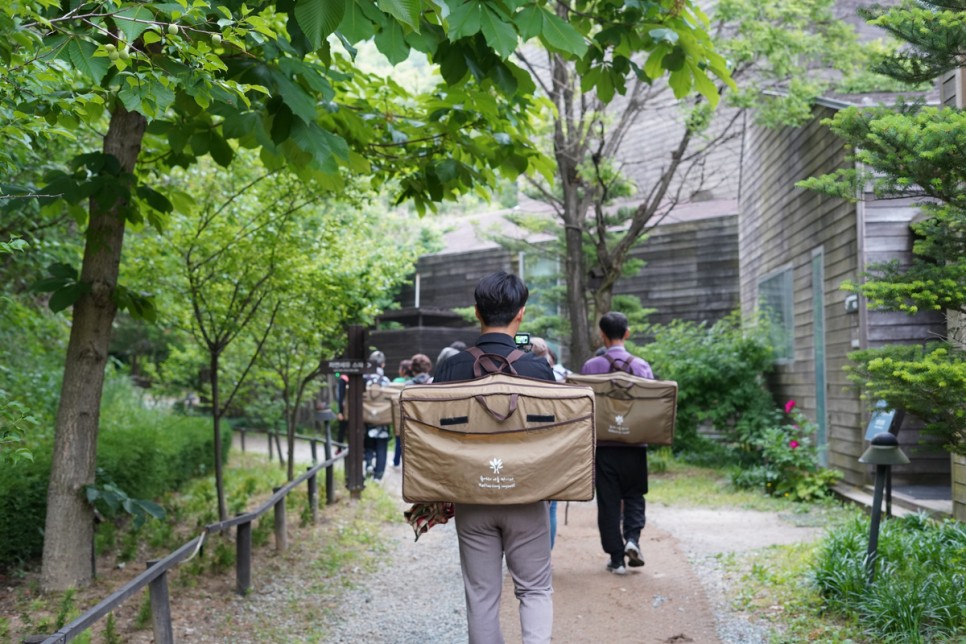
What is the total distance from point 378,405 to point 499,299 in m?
8.85

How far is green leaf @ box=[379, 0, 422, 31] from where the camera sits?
9.62 ft

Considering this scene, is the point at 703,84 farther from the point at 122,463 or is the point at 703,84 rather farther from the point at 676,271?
the point at 676,271

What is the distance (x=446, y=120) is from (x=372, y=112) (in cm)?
59

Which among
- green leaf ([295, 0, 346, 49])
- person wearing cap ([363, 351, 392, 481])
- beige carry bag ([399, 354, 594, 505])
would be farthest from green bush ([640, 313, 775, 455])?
green leaf ([295, 0, 346, 49])

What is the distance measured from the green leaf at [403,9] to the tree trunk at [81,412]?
313cm

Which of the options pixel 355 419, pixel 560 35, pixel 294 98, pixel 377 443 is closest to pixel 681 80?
pixel 560 35

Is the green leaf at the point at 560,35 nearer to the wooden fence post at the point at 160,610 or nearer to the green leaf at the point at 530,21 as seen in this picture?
the green leaf at the point at 530,21

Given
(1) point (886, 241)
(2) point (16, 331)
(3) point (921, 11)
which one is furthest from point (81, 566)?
(1) point (886, 241)

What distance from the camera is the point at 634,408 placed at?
603 cm

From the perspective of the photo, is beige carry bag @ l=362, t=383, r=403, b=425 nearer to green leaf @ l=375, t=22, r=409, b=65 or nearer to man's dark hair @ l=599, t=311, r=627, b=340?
man's dark hair @ l=599, t=311, r=627, b=340

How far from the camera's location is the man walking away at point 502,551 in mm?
3742

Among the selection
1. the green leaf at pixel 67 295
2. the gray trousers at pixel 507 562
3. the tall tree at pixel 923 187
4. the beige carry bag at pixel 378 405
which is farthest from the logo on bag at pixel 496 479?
the beige carry bag at pixel 378 405

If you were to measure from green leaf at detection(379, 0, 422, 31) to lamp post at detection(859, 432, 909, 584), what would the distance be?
4.04 m

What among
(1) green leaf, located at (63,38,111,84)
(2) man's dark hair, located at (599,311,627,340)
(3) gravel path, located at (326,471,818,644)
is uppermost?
(1) green leaf, located at (63,38,111,84)
